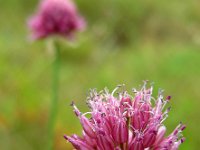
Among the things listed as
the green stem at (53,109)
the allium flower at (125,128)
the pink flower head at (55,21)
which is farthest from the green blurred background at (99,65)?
the allium flower at (125,128)

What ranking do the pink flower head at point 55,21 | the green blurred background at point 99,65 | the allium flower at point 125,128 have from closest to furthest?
the allium flower at point 125,128 < the pink flower head at point 55,21 < the green blurred background at point 99,65

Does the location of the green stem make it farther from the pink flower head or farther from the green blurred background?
the green blurred background

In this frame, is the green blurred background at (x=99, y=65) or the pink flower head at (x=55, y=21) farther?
the green blurred background at (x=99, y=65)

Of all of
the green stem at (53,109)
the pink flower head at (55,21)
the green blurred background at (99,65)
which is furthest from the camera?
the green blurred background at (99,65)

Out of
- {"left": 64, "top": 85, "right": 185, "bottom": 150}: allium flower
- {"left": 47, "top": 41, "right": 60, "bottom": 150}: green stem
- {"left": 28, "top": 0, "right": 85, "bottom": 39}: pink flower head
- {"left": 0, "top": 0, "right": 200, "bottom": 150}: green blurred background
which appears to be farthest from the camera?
{"left": 0, "top": 0, "right": 200, "bottom": 150}: green blurred background

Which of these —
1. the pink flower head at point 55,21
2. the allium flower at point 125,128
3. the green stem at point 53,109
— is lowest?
the allium flower at point 125,128

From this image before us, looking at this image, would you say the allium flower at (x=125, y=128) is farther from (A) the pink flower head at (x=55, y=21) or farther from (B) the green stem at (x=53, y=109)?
(A) the pink flower head at (x=55, y=21)

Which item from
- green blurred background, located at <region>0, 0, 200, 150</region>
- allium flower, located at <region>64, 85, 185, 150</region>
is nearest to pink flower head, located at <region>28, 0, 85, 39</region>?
green blurred background, located at <region>0, 0, 200, 150</region>
